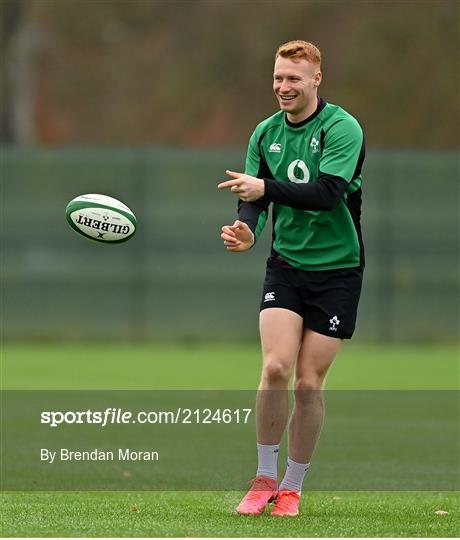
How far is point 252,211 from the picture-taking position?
7.15m

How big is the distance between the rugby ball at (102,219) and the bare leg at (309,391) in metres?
1.17

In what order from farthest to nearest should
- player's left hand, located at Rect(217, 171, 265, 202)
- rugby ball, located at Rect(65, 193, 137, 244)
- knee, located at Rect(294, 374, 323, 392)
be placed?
rugby ball, located at Rect(65, 193, 137, 244) < knee, located at Rect(294, 374, 323, 392) < player's left hand, located at Rect(217, 171, 265, 202)

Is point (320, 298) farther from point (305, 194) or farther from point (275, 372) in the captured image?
point (305, 194)

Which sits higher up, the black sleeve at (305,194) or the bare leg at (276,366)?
the black sleeve at (305,194)

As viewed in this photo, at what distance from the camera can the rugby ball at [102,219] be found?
299 inches

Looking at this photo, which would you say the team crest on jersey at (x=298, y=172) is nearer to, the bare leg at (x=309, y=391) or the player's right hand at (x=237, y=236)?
the player's right hand at (x=237, y=236)

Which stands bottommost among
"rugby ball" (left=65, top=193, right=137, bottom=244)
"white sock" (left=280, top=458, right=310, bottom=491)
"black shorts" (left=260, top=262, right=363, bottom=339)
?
"white sock" (left=280, top=458, right=310, bottom=491)

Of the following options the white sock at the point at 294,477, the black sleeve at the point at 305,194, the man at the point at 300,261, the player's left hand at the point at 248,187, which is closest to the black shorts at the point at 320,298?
the man at the point at 300,261

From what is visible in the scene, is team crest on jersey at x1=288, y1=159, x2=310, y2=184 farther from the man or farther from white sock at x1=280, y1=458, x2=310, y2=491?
white sock at x1=280, y1=458, x2=310, y2=491

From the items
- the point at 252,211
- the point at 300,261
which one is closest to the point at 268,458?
the point at 300,261

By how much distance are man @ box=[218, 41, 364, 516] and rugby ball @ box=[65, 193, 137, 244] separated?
716 mm

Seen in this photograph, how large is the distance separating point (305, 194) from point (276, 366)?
32.7 inches

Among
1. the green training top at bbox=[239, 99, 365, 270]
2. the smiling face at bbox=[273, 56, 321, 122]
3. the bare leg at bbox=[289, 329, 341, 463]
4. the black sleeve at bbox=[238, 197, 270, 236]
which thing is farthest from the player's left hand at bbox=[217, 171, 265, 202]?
the bare leg at bbox=[289, 329, 341, 463]

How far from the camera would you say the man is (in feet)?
22.7
